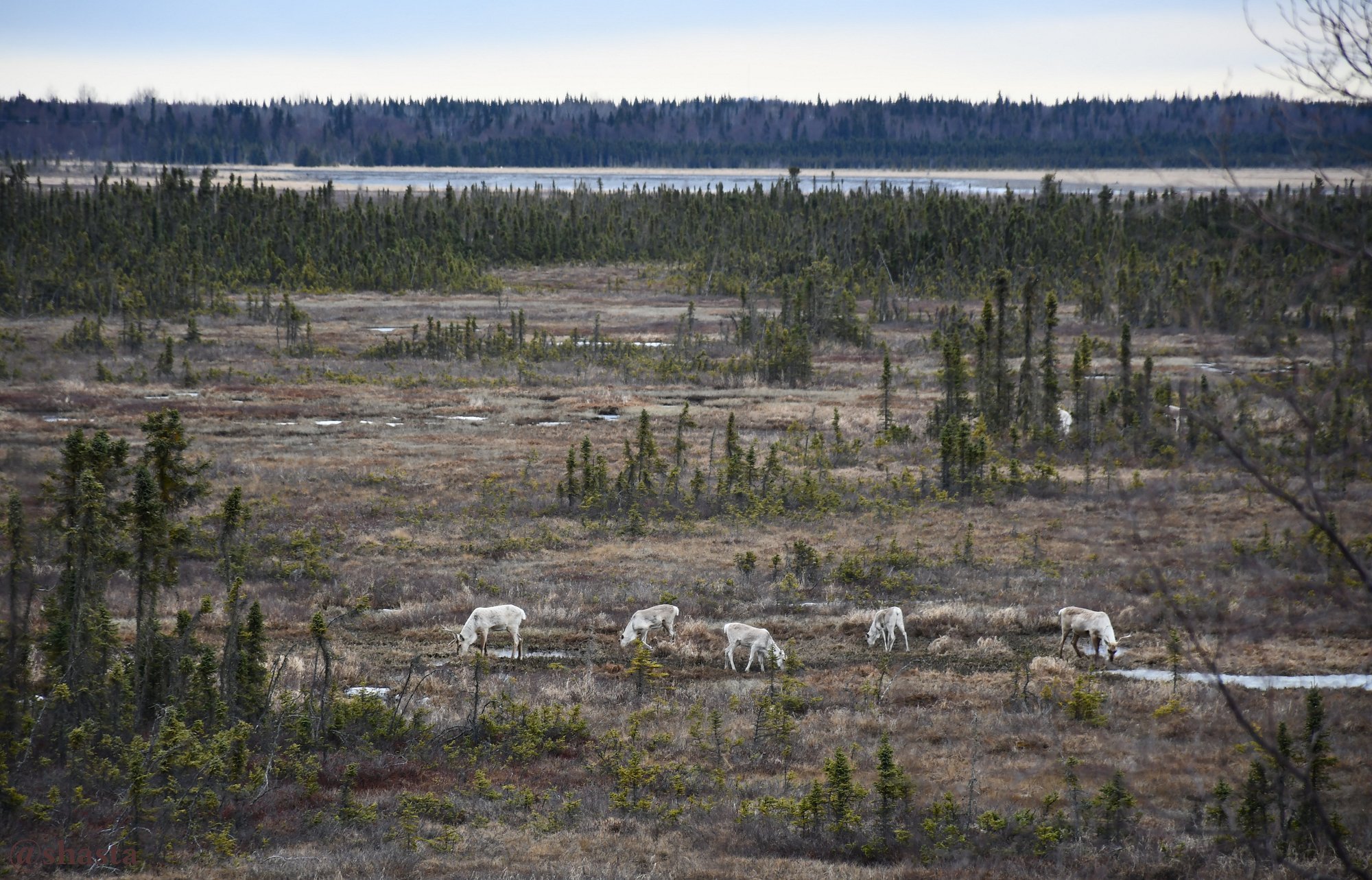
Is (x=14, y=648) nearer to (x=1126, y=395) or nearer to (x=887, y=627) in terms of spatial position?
(x=887, y=627)

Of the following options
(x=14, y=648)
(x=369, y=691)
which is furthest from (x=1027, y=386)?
(x=14, y=648)

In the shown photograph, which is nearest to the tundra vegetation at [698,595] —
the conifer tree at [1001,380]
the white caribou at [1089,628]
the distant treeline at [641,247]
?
the conifer tree at [1001,380]

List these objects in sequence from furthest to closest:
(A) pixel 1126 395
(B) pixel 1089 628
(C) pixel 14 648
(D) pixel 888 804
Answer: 1. (A) pixel 1126 395
2. (B) pixel 1089 628
3. (C) pixel 14 648
4. (D) pixel 888 804

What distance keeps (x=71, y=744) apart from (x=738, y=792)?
6.51 meters

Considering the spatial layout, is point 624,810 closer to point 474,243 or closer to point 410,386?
point 410,386

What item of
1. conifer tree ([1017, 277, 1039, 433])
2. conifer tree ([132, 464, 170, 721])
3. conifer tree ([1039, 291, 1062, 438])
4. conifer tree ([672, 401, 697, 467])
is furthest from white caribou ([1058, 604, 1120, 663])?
conifer tree ([1017, 277, 1039, 433])

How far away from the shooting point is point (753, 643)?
15.7 metres

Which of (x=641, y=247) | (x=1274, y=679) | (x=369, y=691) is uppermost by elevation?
(x=641, y=247)

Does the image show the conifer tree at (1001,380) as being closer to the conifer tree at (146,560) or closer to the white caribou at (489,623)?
the white caribou at (489,623)

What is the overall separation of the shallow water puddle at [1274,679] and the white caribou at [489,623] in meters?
8.49

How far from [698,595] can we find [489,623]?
4.34 meters

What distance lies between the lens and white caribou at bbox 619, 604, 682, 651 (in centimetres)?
1667

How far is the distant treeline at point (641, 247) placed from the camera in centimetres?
6300

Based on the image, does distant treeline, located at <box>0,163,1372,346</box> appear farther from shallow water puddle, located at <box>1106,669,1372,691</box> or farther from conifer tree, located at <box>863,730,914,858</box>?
conifer tree, located at <box>863,730,914,858</box>
